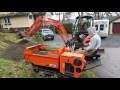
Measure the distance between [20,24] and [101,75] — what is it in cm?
2392

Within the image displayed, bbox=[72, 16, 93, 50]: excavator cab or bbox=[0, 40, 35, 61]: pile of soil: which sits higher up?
bbox=[72, 16, 93, 50]: excavator cab

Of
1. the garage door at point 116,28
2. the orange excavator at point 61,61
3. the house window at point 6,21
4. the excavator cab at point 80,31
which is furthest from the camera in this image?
the garage door at point 116,28

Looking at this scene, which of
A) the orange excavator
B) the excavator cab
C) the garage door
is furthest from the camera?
the garage door

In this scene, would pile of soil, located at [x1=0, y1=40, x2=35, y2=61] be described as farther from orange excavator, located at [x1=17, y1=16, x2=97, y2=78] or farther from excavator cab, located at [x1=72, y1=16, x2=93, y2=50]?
excavator cab, located at [x1=72, y1=16, x2=93, y2=50]

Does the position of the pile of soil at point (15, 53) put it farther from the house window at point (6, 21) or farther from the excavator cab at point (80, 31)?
the house window at point (6, 21)

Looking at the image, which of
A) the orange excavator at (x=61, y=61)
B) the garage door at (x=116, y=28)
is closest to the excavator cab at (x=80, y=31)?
the orange excavator at (x=61, y=61)

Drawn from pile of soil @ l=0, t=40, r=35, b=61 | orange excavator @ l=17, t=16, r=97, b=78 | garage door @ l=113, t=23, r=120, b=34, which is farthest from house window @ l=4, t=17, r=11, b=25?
orange excavator @ l=17, t=16, r=97, b=78

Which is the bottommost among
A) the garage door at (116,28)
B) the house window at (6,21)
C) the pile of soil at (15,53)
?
the pile of soil at (15,53)

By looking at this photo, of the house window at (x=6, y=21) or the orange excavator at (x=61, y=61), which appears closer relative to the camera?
the orange excavator at (x=61, y=61)

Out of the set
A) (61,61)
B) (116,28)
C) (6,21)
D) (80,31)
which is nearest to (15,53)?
(80,31)

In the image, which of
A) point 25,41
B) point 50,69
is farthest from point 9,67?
point 25,41

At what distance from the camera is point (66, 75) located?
6508mm

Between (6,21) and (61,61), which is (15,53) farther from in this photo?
(6,21)

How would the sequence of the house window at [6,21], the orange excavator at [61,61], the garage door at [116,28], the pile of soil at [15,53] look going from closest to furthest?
1. the orange excavator at [61,61]
2. the pile of soil at [15,53]
3. the house window at [6,21]
4. the garage door at [116,28]
